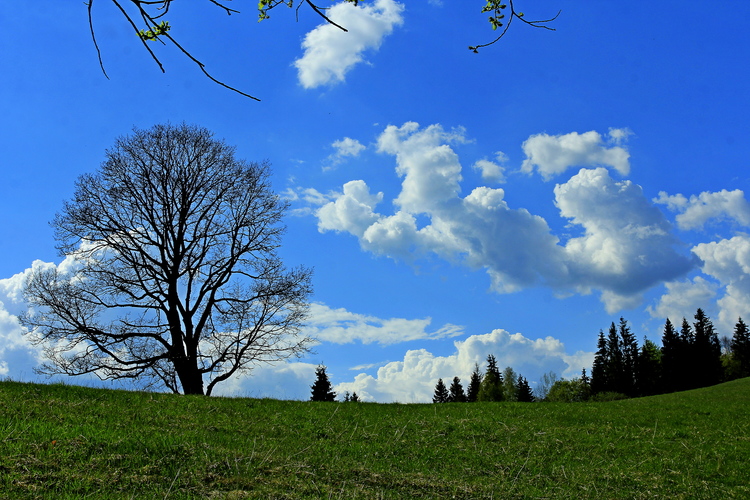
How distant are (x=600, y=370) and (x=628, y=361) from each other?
382cm

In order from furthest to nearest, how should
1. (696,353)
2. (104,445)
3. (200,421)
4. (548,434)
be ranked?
(696,353) → (548,434) → (200,421) → (104,445)

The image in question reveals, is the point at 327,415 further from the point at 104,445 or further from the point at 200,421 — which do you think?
the point at 104,445

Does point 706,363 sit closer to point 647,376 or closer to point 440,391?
point 647,376

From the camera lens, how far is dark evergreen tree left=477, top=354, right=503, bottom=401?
66562 millimetres

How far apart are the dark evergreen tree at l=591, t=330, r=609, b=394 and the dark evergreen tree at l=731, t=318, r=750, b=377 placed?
16187 millimetres

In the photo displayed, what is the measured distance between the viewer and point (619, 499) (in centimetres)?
783

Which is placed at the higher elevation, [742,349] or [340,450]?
[742,349]

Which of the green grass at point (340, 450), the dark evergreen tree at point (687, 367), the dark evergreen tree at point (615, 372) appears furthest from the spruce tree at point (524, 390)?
the green grass at point (340, 450)

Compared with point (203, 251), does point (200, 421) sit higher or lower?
lower

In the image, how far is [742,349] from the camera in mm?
71938

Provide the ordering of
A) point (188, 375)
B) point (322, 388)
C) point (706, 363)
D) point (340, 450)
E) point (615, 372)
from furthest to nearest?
point (615, 372), point (706, 363), point (322, 388), point (188, 375), point (340, 450)

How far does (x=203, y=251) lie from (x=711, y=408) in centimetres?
1854

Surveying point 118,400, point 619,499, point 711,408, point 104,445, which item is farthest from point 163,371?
point 711,408

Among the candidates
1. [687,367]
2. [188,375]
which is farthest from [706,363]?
[188,375]
